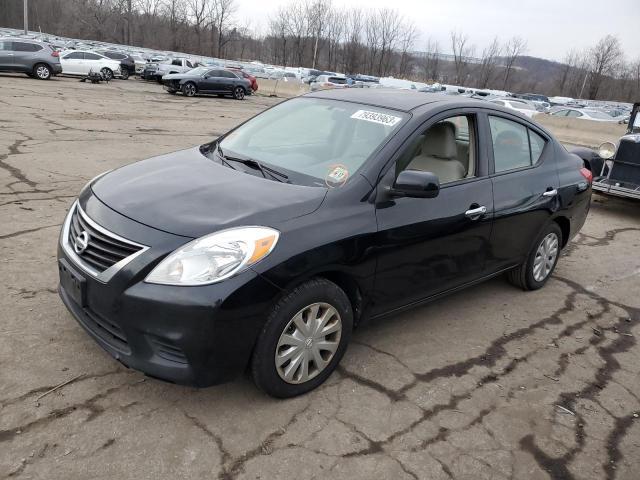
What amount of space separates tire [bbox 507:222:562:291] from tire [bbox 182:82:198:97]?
74.6 ft

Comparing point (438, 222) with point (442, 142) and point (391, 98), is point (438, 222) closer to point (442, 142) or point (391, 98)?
point (442, 142)

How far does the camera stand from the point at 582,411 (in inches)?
129

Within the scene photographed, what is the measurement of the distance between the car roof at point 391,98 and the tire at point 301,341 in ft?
5.06

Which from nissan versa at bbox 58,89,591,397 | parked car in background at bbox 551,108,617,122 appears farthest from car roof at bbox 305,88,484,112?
parked car in background at bbox 551,108,617,122

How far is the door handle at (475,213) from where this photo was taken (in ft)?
12.3

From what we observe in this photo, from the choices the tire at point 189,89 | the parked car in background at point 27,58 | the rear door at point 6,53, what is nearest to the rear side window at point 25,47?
the parked car in background at point 27,58

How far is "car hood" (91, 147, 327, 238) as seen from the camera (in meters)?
2.76

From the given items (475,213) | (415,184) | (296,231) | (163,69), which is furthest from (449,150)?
(163,69)

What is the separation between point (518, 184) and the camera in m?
4.26

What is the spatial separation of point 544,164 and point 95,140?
8752 mm

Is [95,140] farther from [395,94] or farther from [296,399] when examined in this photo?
[296,399]

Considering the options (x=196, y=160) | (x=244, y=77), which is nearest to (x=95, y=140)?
(x=196, y=160)

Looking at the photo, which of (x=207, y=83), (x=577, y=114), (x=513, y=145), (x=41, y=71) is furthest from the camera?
(x=207, y=83)

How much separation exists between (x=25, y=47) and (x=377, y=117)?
83.5 feet
